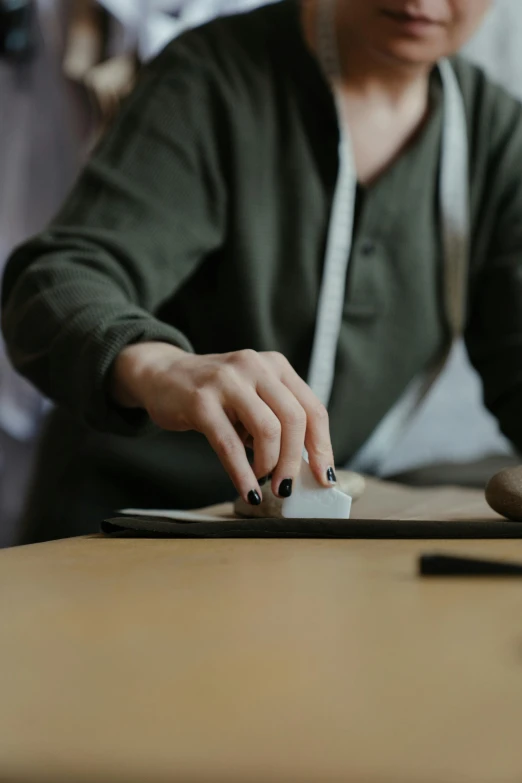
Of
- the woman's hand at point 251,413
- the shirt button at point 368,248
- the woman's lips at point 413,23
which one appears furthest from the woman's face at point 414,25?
the woman's hand at point 251,413

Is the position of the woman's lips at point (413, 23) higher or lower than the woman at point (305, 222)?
higher

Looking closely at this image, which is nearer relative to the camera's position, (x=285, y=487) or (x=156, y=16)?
(x=285, y=487)

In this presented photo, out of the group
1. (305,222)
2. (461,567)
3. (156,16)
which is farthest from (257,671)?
(156,16)

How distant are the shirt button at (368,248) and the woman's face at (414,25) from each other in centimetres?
17

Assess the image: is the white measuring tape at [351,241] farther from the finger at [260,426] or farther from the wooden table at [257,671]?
the wooden table at [257,671]

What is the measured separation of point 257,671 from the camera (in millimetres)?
244

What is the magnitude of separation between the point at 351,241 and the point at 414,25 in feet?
0.67

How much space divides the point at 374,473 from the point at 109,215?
43 centimetres

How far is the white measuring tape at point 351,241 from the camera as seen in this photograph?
2.93 ft

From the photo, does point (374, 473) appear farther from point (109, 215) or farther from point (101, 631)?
point (101, 631)

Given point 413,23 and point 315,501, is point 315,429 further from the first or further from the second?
point 413,23

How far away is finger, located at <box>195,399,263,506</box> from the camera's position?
1.61 feet

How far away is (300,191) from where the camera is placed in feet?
A: 2.93

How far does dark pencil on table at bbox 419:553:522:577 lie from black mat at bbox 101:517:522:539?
0.09 meters
